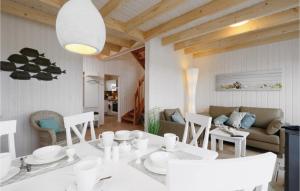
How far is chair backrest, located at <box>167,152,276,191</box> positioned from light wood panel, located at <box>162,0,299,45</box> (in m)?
2.57

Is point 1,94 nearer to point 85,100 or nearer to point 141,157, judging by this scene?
point 141,157

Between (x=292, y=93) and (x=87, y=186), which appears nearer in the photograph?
(x=87, y=186)

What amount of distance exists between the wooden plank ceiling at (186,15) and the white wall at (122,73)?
9.56 feet

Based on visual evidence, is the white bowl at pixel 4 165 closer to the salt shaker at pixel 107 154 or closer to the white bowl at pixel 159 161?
the salt shaker at pixel 107 154

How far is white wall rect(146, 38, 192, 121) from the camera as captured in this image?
3809mm

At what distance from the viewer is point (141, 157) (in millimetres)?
1166

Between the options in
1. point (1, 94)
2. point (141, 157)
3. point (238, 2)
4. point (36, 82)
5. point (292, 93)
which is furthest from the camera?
point (292, 93)

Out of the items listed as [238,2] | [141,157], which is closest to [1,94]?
[141,157]

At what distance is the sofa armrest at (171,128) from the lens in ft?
10.7

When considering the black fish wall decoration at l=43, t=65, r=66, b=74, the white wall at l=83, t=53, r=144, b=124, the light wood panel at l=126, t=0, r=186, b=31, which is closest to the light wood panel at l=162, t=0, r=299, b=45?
the light wood panel at l=126, t=0, r=186, b=31

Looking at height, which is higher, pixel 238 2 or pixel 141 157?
pixel 238 2

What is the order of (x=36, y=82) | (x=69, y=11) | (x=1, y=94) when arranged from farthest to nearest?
(x=36, y=82) → (x=1, y=94) → (x=69, y=11)

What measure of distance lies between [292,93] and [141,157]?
159 inches

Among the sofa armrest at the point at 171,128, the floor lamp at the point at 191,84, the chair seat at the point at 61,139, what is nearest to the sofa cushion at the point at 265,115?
the floor lamp at the point at 191,84
